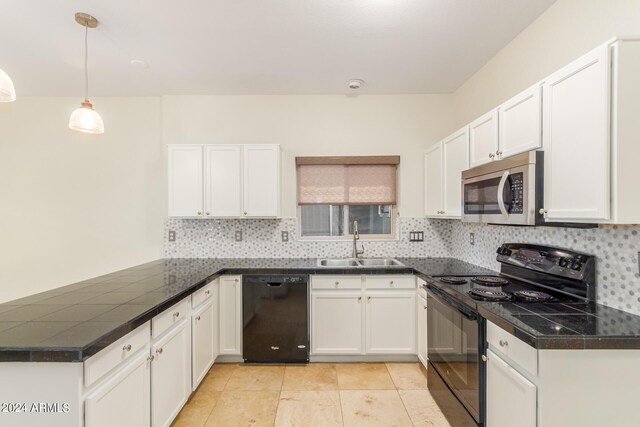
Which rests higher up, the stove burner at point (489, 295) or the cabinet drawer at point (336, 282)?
the stove burner at point (489, 295)

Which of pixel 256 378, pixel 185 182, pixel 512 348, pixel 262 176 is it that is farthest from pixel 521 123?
pixel 185 182

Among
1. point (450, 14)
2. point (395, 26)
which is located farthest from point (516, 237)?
point (395, 26)

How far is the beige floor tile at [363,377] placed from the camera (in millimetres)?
2469

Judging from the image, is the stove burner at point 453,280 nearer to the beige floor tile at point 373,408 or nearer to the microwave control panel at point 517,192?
the microwave control panel at point 517,192

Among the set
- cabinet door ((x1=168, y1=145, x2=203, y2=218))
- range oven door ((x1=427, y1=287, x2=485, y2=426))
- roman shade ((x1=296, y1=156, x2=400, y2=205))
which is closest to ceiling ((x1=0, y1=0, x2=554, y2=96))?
cabinet door ((x1=168, y1=145, x2=203, y2=218))

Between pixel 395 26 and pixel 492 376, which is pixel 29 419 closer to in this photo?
pixel 492 376

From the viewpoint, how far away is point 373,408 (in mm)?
2199

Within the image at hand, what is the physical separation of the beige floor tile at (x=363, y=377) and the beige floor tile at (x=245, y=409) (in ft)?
1.95

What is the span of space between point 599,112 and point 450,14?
4.00 ft

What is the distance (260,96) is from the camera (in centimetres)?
338

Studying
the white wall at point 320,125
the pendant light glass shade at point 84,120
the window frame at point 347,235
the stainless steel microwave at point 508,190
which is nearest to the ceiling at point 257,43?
the white wall at point 320,125

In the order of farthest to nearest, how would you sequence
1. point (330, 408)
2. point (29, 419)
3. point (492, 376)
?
1. point (330, 408)
2. point (492, 376)
3. point (29, 419)

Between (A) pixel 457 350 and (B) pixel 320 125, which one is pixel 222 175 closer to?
(B) pixel 320 125

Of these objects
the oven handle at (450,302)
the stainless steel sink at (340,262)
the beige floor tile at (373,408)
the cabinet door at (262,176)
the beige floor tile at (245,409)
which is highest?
the cabinet door at (262,176)
